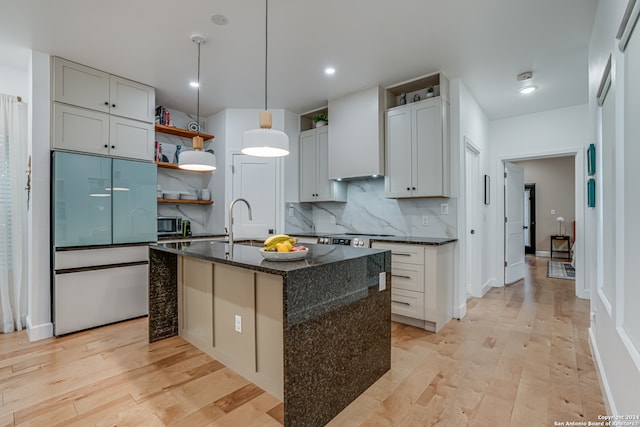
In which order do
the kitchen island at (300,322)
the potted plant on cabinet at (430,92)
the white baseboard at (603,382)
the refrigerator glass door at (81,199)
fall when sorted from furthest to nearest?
the potted plant on cabinet at (430,92) < the refrigerator glass door at (81,199) < the white baseboard at (603,382) < the kitchen island at (300,322)

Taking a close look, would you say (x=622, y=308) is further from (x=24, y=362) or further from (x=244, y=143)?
(x=24, y=362)

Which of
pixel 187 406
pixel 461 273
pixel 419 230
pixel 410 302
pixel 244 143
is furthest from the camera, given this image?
pixel 419 230

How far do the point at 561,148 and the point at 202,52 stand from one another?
4.87m

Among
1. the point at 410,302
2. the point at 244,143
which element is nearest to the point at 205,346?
the point at 244,143

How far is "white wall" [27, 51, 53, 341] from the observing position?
9.52ft

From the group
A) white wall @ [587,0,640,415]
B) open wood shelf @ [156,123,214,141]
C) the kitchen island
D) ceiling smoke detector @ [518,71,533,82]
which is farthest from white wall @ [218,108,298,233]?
white wall @ [587,0,640,415]

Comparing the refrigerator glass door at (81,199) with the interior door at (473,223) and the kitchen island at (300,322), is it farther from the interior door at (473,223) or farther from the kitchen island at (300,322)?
the interior door at (473,223)

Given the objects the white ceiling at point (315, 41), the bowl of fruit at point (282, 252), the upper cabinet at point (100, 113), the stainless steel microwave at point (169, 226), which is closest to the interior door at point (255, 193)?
the stainless steel microwave at point (169, 226)

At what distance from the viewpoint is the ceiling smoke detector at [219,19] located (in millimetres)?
2430

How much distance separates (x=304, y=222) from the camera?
491 centimetres

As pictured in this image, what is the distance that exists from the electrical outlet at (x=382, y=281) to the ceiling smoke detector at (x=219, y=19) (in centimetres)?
234

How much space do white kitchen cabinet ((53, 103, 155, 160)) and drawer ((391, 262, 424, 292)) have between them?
3.16 meters

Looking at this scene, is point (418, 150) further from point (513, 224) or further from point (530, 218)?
point (530, 218)

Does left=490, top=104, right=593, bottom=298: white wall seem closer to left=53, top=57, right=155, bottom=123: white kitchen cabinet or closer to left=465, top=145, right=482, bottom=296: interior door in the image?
left=465, top=145, right=482, bottom=296: interior door
